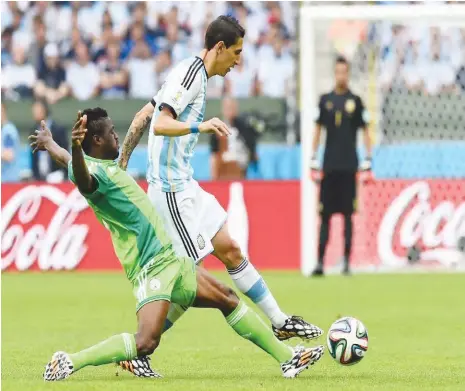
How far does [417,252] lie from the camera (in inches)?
634

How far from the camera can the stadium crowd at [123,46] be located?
66.5 feet

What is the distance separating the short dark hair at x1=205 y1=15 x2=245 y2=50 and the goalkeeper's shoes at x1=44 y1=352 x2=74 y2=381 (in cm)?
214

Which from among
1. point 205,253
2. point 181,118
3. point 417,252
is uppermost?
point 181,118

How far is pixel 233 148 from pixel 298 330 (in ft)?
34.5

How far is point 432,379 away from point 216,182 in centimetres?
971

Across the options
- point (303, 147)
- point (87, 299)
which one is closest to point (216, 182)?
point (303, 147)

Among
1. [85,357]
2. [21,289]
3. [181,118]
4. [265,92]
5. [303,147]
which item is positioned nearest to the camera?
[85,357]

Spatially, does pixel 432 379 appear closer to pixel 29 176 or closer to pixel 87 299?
pixel 87 299

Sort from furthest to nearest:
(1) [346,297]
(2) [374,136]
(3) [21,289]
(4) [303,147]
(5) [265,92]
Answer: (5) [265,92], (2) [374,136], (4) [303,147], (3) [21,289], (1) [346,297]

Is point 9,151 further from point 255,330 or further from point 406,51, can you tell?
point 255,330

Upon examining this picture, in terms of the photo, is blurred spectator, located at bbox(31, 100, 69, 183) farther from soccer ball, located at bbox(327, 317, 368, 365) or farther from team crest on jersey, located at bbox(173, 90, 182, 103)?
soccer ball, located at bbox(327, 317, 368, 365)

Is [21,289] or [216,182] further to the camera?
[216,182]

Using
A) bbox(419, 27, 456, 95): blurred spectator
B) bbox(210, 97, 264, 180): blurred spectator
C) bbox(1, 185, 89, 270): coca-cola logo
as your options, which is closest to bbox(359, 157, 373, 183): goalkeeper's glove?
bbox(419, 27, 456, 95): blurred spectator

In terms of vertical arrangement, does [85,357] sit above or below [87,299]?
above
